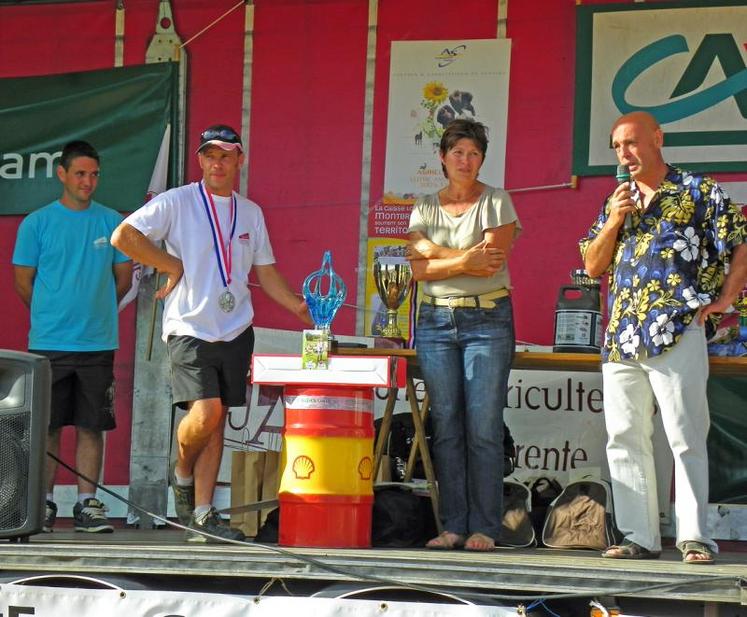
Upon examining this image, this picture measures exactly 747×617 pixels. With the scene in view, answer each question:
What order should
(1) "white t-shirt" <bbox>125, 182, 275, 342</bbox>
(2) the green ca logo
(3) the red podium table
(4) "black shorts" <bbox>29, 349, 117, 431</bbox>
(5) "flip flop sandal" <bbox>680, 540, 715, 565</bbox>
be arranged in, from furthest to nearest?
(2) the green ca logo < (4) "black shorts" <bbox>29, 349, 117, 431</bbox> < (1) "white t-shirt" <bbox>125, 182, 275, 342</bbox> < (3) the red podium table < (5) "flip flop sandal" <bbox>680, 540, 715, 565</bbox>

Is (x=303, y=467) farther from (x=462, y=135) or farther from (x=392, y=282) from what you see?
(x=462, y=135)

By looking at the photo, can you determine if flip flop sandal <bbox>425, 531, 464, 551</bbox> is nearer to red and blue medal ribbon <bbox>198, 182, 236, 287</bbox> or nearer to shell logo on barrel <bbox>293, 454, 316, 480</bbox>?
shell logo on barrel <bbox>293, 454, 316, 480</bbox>

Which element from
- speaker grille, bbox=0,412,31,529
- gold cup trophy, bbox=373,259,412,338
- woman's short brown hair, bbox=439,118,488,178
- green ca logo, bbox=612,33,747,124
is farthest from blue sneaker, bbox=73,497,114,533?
green ca logo, bbox=612,33,747,124

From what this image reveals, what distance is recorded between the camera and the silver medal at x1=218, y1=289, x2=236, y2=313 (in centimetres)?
495

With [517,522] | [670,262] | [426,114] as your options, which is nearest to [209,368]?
[517,522]

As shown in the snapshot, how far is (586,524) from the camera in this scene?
204 inches

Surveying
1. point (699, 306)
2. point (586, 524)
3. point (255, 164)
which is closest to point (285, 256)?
point (255, 164)

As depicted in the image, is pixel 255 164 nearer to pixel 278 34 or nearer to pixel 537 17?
pixel 278 34

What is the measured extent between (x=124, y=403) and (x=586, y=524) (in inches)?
108

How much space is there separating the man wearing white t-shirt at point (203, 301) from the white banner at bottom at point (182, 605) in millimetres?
796

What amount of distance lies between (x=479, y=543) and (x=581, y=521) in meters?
0.63

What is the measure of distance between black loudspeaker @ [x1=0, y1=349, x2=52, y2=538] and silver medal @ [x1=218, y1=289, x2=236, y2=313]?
0.82 meters

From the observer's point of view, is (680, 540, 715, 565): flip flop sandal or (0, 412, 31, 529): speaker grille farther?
(0, 412, 31, 529): speaker grille

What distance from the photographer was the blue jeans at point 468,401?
482 cm
